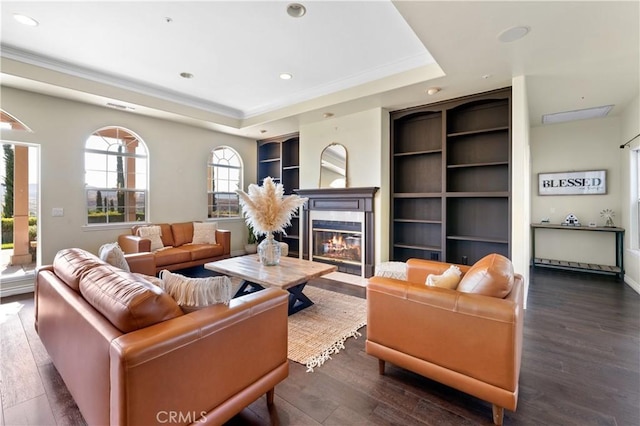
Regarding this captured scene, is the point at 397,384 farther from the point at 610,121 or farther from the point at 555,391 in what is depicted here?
the point at 610,121

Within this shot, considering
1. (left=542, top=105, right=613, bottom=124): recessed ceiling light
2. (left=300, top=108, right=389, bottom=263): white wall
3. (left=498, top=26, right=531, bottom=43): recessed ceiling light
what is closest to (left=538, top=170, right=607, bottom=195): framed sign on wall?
(left=542, top=105, right=613, bottom=124): recessed ceiling light

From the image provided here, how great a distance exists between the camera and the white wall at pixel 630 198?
13.4 ft

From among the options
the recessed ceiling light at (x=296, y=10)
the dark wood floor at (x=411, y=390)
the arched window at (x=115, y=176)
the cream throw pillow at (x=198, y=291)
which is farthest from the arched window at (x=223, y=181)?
the cream throw pillow at (x=198, y=291)

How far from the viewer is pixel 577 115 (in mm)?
4926

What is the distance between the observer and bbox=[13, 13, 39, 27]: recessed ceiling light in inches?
110

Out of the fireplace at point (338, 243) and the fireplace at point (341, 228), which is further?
the fireplace at point (338, 243)

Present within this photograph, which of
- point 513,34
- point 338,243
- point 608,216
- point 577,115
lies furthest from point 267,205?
point 608,216

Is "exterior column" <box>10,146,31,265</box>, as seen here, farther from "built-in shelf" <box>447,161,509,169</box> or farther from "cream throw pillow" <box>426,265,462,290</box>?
"built-in shelf" <box>447,161,509,169</box>

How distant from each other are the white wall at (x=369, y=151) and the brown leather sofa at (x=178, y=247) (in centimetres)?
267

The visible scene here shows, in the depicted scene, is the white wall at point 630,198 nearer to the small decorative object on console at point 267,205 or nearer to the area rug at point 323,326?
the area rug at point 323,326

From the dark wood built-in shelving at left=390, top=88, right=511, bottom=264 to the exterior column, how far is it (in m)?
6.02

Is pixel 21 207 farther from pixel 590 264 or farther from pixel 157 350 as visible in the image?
pixel 590 264

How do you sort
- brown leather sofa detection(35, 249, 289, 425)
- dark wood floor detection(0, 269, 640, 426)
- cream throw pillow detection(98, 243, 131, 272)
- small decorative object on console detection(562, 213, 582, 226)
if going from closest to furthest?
brown leather sofa detection(35, 249, 289, 425) → dark wood floor detection(0, 269, 640, 426) → cream throw pillow detection(98, 243, 131, 272) → small decorative object on console detection(562, 213, 582, 226)

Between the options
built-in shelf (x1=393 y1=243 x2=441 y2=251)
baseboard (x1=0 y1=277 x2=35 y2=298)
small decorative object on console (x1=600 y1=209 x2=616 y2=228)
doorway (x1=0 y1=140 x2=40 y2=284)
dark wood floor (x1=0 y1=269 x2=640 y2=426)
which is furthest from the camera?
small decorative object on console (x1=600 y1=209 x2=616 y2=228)
